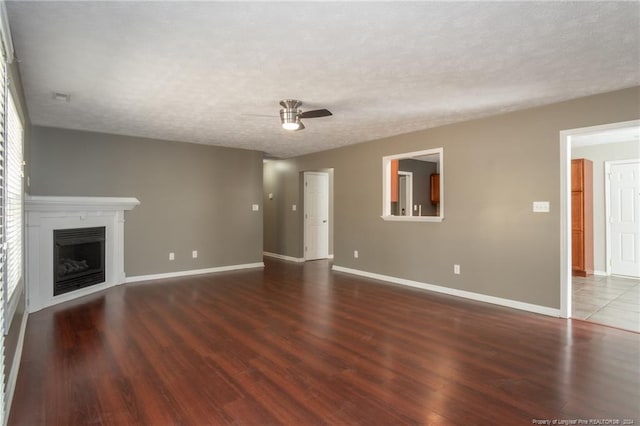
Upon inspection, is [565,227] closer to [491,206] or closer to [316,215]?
[491,206]

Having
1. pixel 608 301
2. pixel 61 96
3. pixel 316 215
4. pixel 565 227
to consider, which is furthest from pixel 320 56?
pixel 316 215

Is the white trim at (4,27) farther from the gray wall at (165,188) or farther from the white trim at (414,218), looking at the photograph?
the white trim at (414,218)

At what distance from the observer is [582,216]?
632 centimetres

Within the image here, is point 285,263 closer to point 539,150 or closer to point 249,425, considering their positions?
point 539,150

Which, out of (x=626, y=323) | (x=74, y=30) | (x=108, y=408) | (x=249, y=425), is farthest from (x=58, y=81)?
(x=626, y=323)

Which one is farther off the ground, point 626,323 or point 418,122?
point 418,122

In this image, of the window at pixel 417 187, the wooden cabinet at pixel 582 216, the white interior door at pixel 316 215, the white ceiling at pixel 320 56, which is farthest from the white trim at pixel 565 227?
the white interior door at pixel 316 215

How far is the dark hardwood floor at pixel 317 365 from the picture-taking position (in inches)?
82.5

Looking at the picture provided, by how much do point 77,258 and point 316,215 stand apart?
15.7 feet

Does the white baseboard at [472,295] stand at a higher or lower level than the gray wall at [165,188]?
lower

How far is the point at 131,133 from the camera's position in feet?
18.2

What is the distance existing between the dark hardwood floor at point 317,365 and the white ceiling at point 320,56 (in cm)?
237

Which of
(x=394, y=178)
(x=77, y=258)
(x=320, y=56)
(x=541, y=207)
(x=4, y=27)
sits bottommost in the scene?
(x=77, y=258)

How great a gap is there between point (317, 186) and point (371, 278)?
3.00 metres
